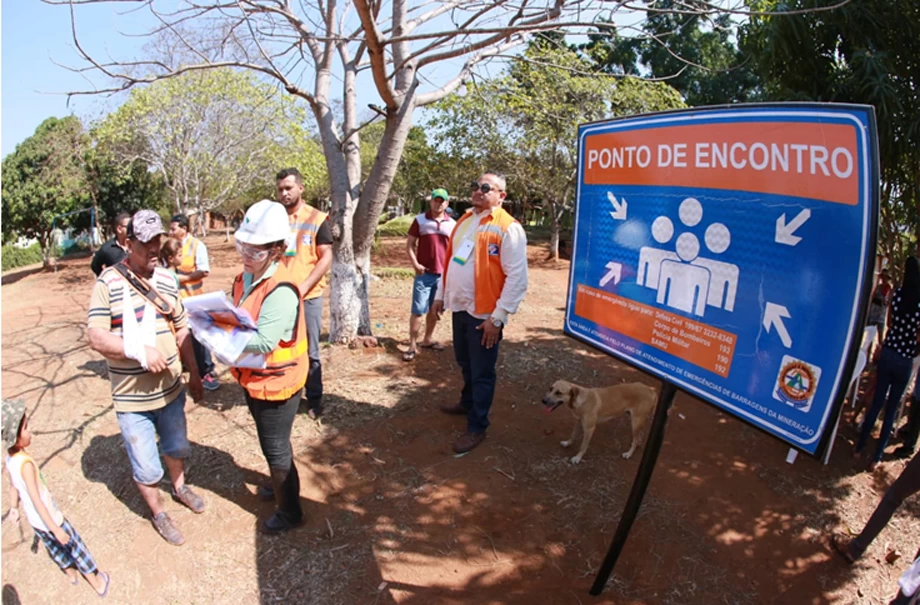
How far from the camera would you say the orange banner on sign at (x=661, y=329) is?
1.91 m

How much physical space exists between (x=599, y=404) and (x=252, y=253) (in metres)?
2.74

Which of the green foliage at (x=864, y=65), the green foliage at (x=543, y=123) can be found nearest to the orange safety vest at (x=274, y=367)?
the green foliage at (x=864, y=65)

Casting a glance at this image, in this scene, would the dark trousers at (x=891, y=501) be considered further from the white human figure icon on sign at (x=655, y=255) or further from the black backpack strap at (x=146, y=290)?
the black backpack strap at (x=146, y=290)

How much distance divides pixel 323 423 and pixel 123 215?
256 cm

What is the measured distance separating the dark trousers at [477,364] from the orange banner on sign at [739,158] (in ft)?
5.49

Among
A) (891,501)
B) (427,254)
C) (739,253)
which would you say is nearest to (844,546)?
(891,501)

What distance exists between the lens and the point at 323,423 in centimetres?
439

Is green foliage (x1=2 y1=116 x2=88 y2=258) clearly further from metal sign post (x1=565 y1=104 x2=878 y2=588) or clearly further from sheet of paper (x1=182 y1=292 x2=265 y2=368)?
metal sign post (x1=565 y1=104 x2=878 y2=588)

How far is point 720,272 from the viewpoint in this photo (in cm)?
189

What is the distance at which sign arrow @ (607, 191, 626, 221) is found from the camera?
7.56ft

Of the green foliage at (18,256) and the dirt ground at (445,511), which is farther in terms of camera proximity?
the green foliage at (18,256)

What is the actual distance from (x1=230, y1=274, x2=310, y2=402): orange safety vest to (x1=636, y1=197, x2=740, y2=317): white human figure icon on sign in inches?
69.4

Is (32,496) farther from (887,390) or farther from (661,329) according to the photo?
(887,390)

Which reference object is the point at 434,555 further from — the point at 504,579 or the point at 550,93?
the point at 550,93
